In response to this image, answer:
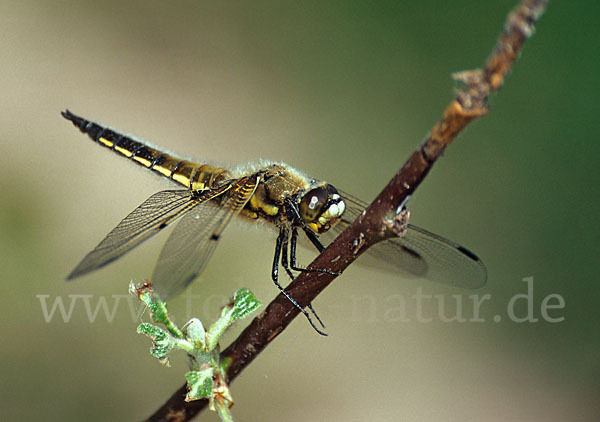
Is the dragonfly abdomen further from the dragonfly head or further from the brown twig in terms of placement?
the brown twig

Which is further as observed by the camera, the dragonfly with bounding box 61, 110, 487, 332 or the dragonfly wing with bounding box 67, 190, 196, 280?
the dragonfly with bounding box 61, 110, 487, 332

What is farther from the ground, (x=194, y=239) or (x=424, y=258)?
(x=424, y=258)

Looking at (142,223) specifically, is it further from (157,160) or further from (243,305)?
(243,305)

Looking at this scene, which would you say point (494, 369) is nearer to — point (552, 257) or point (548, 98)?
point (552, 257)

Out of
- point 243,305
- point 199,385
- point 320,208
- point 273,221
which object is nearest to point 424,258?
point 320,208

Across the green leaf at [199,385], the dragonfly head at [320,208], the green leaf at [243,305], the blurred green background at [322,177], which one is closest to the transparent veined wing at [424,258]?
the dragonfly head at [320,208]

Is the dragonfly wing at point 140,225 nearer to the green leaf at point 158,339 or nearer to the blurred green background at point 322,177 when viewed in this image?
the green leaf at point 158,339

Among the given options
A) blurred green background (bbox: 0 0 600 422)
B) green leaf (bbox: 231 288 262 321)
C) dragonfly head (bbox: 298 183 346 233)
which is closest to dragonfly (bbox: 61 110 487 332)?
dragonfly head (bbox: 298 183 346 233)
